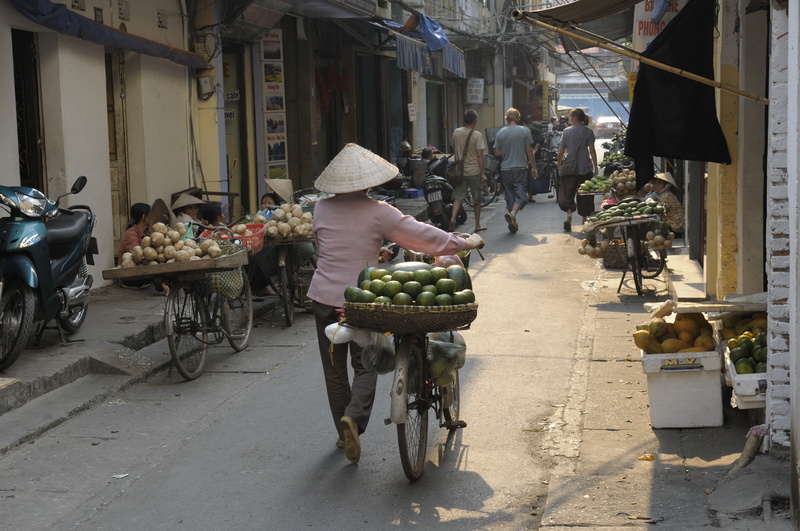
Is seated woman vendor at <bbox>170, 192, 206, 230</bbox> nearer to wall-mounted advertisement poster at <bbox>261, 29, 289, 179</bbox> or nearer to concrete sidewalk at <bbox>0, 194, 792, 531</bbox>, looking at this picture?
concrete sidewalk at <bbox>0, 194, 792, 531</bbox>

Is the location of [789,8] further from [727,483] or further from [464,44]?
[464,44]

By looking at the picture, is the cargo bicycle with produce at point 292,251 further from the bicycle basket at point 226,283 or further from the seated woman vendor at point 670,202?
the seated woman vendor at point 670,202

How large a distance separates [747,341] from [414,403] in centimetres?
195

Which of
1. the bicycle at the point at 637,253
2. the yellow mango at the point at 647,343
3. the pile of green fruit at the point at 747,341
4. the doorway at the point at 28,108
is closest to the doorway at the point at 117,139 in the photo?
the doorway at the point at 28,108

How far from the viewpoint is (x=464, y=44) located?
35.5m

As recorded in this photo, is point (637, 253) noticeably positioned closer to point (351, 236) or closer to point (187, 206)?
point (187, 206)

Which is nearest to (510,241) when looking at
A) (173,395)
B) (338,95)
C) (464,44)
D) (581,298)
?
(581,298)

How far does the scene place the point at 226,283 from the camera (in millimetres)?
8516

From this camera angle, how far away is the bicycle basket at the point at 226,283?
845cm

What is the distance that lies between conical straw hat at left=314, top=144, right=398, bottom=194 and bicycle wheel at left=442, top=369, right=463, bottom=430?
4.10 ft

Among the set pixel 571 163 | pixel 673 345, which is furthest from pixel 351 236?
pixel 571 163

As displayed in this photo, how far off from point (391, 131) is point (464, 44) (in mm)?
9095

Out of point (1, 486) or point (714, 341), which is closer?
point (1, 486)

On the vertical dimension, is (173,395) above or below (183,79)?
below
